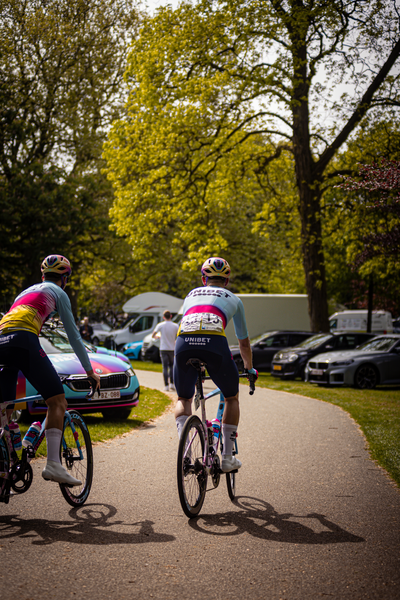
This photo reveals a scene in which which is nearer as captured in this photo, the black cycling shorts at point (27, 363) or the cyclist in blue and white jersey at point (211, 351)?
the black cycling shorts at point (27, 363)

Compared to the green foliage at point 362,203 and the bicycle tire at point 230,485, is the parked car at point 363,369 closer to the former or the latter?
the green foliage at point 362,203

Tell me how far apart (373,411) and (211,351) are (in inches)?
300

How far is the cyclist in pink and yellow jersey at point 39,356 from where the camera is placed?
15.3 feet

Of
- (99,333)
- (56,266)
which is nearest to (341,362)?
(56,266)

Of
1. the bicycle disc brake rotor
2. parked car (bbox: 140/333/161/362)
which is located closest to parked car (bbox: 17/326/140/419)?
the bicycle disc brake rotor

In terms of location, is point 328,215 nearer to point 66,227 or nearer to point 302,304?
point 302,304

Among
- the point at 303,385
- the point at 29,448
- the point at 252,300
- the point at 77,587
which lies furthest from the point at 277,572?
the point at 252,300

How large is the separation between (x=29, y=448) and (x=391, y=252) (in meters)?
11.6

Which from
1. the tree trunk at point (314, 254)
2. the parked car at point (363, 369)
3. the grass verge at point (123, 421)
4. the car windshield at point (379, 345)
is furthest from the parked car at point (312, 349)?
the grass verge at point (123, 421)

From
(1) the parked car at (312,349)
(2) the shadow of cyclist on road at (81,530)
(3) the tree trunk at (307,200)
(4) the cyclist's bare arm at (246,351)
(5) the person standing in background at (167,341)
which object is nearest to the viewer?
(2) the shadow of cyclist on road at (81,530)

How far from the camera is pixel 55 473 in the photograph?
4750 mm

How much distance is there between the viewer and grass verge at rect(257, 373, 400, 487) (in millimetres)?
7359

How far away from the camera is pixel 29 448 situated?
16.0ft

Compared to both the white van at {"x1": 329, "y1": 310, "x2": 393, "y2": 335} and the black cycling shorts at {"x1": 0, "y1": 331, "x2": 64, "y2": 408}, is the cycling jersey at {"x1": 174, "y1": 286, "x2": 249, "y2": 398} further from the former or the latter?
the white van at {"x1": 329, "y1": 310, "x2": 393, "y2": 335}
